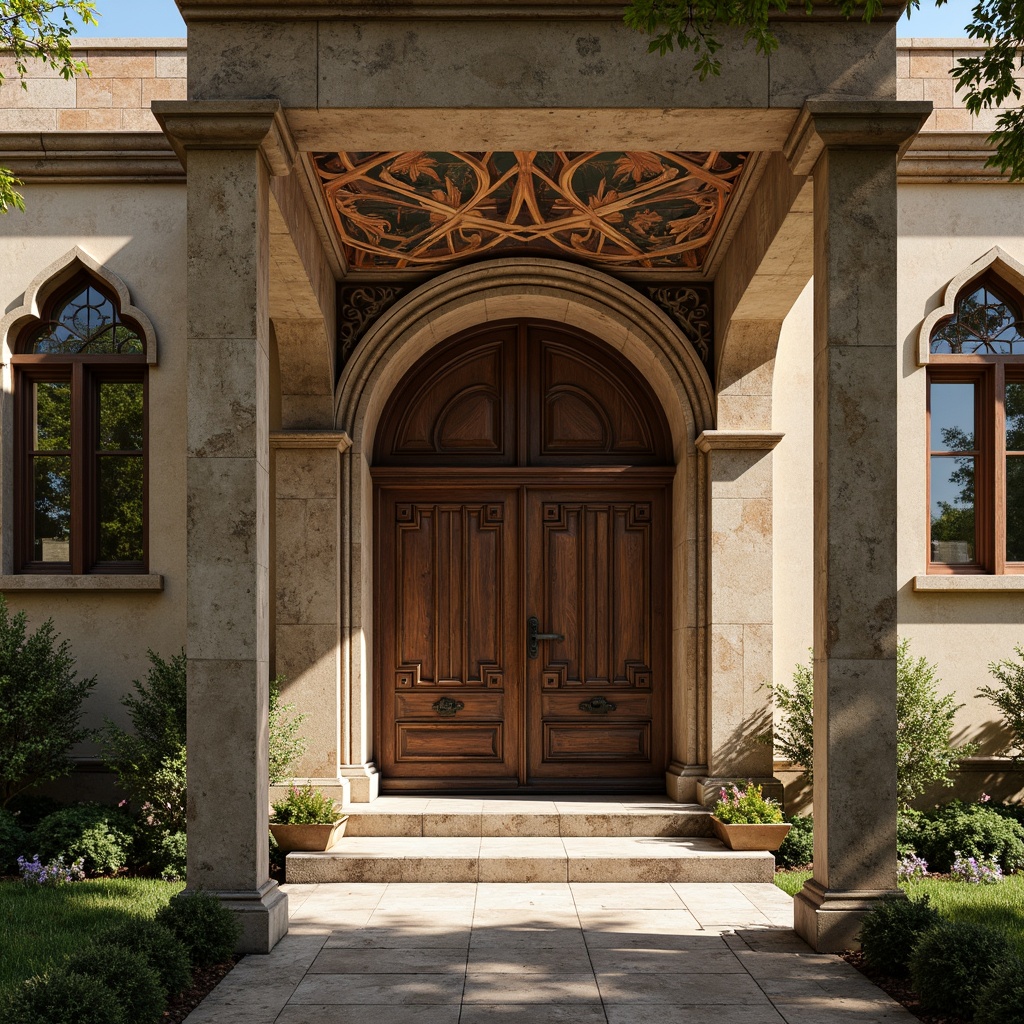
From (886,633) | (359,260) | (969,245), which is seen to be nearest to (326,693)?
(359,260)

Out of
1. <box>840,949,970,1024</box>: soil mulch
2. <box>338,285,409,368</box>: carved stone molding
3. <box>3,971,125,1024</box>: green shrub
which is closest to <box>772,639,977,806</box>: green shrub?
<box>840,949,970,1024</box>: soil mulch

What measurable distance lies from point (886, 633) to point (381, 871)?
4.30 meters

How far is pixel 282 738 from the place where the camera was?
9.63 metres

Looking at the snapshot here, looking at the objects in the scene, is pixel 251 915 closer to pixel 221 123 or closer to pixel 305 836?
pixel 305 836

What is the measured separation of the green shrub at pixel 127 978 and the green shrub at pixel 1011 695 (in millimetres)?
7490

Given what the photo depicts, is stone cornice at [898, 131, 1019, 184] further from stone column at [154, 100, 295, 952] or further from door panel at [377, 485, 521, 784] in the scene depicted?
stone column at [154, 100, 295, 952]

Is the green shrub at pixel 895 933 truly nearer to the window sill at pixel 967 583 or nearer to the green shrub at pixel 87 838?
the window sill at pixel 967 583

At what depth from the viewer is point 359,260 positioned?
1031 centimetres

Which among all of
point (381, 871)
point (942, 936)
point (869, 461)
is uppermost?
point (869, 461)

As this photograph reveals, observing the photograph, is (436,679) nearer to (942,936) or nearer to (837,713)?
(837,713)

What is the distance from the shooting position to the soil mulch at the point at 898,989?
555 centimetres

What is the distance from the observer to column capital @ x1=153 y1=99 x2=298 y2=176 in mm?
6703

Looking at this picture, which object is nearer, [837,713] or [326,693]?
[837,713]

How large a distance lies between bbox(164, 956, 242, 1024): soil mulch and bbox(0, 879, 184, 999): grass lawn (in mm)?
481
